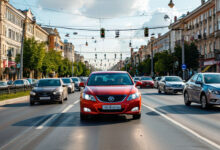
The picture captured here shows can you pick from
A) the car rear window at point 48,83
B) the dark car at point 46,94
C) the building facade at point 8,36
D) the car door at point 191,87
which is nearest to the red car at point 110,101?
the car door at point 191,87

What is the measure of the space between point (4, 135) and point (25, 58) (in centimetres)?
5015

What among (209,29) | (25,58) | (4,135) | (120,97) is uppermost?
(209,29)

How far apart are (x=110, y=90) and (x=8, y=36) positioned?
2015 inches

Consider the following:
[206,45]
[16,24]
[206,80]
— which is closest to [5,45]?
[16,24]

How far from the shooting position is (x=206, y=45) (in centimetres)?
5512

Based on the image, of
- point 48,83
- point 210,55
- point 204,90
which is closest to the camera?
point 204,90

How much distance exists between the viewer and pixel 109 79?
11.0 metres

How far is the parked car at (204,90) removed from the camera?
13.4 meters

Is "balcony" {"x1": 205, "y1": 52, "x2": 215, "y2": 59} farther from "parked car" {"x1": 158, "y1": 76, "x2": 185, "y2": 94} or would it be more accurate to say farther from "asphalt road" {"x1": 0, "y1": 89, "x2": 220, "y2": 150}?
"asphalt road" {"x1": 0, "y1": 89, "x2": 220, "y2": 150}

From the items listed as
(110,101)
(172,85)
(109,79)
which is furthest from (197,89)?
(172,85)

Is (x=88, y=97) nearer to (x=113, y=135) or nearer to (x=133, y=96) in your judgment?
(x=133, y=96)

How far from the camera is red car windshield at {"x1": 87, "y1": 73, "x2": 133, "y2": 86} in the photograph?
424 inches

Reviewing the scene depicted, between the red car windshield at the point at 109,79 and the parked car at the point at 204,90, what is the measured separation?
4.31m

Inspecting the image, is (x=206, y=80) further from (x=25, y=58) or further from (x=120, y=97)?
(x=25, y=58)
